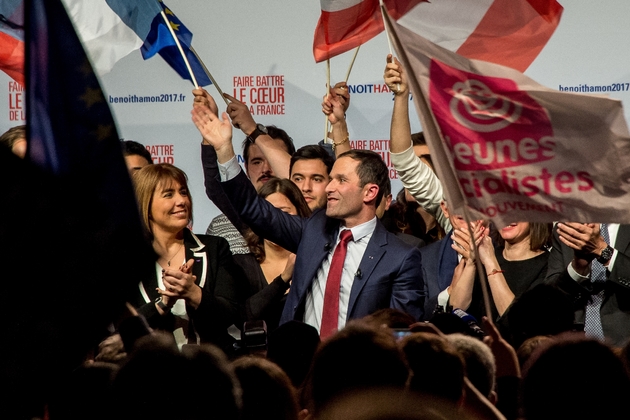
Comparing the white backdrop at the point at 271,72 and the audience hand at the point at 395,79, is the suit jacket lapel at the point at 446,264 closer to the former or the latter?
the audience hand at the point at 395,79

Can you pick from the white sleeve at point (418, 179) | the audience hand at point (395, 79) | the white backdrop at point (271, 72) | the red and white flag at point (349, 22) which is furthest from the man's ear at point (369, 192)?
the white backdrop at point (271, 72)

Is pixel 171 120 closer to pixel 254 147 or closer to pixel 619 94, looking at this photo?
pixel 254 147

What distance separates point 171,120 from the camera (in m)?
7.23

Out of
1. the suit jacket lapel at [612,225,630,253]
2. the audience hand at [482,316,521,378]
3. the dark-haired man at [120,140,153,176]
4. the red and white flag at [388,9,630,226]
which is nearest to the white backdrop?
the dark-haired man at [120,140,153,176]

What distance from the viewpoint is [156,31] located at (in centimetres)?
585

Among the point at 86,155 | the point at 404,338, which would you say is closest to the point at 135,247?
the point at 86,155

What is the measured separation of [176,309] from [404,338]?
2.18 meters

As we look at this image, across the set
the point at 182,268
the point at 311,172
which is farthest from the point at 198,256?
the point at 311,172

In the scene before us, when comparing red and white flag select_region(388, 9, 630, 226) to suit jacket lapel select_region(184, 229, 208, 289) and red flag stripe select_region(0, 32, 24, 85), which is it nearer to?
suit jacket lapel select_region(184, 229, 208, 289)

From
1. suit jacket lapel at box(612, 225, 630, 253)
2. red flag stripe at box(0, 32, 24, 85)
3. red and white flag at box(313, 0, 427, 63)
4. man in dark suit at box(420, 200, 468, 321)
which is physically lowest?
man in dark suit at box(420, 200, 468, 321)

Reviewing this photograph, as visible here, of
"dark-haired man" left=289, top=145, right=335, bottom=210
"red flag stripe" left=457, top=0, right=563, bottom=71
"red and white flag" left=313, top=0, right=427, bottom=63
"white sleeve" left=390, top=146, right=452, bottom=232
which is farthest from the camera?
"dark-haired man" left=289, top=145, right=335, bottom=210

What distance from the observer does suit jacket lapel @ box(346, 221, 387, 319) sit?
4.51m

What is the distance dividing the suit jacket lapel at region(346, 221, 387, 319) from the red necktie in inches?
2.7

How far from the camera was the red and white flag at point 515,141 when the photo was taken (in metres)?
3.85
